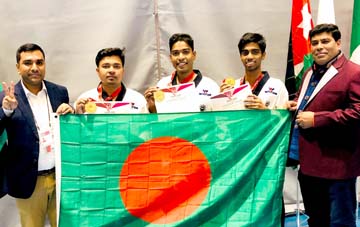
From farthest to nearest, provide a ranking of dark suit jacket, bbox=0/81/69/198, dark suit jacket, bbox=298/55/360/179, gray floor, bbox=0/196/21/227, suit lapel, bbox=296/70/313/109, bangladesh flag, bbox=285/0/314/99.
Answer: gray floor, bbox=0/196/21/227, bangladesh flag, bbox=285/0/314/99, suit lapel, bbox=296/70/313/109, dark suit jacket, bbox=0/81/69/198, dark suit jacket, bbox=298/55/360/179

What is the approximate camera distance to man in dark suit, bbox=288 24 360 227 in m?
2.33

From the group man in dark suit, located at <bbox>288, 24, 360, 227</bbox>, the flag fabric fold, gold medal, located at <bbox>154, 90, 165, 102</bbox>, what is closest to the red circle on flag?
gold medal, located at <bbox>154, 90, 165, 102</bbox>

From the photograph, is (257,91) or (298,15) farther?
(298,15)

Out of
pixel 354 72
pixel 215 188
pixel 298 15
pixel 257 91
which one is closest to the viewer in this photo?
pixel 354 72

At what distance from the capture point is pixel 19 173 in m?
2.46

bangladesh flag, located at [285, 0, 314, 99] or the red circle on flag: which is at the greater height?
bangladesh flag, located at [285, 0, 314, 99]

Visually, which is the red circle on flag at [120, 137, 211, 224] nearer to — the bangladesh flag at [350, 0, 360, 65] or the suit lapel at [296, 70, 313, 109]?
the suit lapel at [296, 70, 313, 109]

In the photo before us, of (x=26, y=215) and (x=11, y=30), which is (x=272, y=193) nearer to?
(x=26, y=215)

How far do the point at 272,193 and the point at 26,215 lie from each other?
133cm

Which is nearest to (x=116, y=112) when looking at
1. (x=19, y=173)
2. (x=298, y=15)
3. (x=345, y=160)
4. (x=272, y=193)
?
(x=19, y=173)

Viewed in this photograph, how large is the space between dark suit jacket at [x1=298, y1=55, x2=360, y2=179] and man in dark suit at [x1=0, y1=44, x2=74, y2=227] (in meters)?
1.27

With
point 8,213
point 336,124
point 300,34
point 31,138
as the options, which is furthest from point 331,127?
point 8,213

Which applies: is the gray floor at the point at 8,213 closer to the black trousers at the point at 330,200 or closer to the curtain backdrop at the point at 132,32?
the curtain backdrop at the point at 132,32

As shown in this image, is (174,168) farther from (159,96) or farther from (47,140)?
(47,140)
